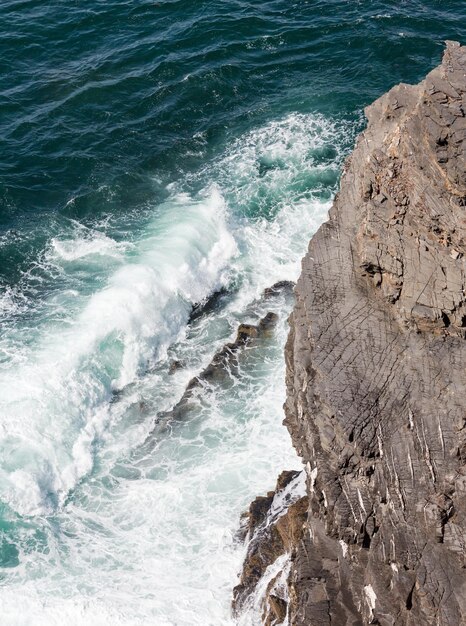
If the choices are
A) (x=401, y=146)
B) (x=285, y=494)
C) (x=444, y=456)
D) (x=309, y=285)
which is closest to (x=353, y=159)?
(x=401, y=146)

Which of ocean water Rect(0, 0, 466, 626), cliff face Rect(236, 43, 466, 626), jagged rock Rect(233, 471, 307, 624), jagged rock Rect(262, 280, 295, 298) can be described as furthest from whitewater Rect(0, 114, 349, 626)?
cliff face Rect(236, 43, 466, 626)

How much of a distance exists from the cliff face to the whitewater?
6622 mm

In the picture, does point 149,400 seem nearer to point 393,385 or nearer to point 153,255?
point 153,255

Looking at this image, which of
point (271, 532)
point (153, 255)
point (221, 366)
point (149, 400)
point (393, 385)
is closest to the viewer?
point (393, 385)

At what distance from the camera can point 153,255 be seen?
3706 cm

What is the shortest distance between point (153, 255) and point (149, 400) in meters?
9.30

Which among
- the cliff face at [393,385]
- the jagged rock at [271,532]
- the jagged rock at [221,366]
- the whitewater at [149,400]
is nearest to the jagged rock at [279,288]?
the whitewater at [149,400]

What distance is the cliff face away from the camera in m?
16.1

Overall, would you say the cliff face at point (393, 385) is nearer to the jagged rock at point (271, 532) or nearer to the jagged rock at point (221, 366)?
the jagged rock at point (271, 532)

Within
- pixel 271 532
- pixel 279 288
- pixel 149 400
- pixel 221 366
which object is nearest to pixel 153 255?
pixel 279 288

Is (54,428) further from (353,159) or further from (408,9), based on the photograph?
(408,9)

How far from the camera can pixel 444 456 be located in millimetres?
16203

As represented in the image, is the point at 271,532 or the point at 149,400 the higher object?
the point at 149,400

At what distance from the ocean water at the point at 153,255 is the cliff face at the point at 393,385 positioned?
714 centimetres
